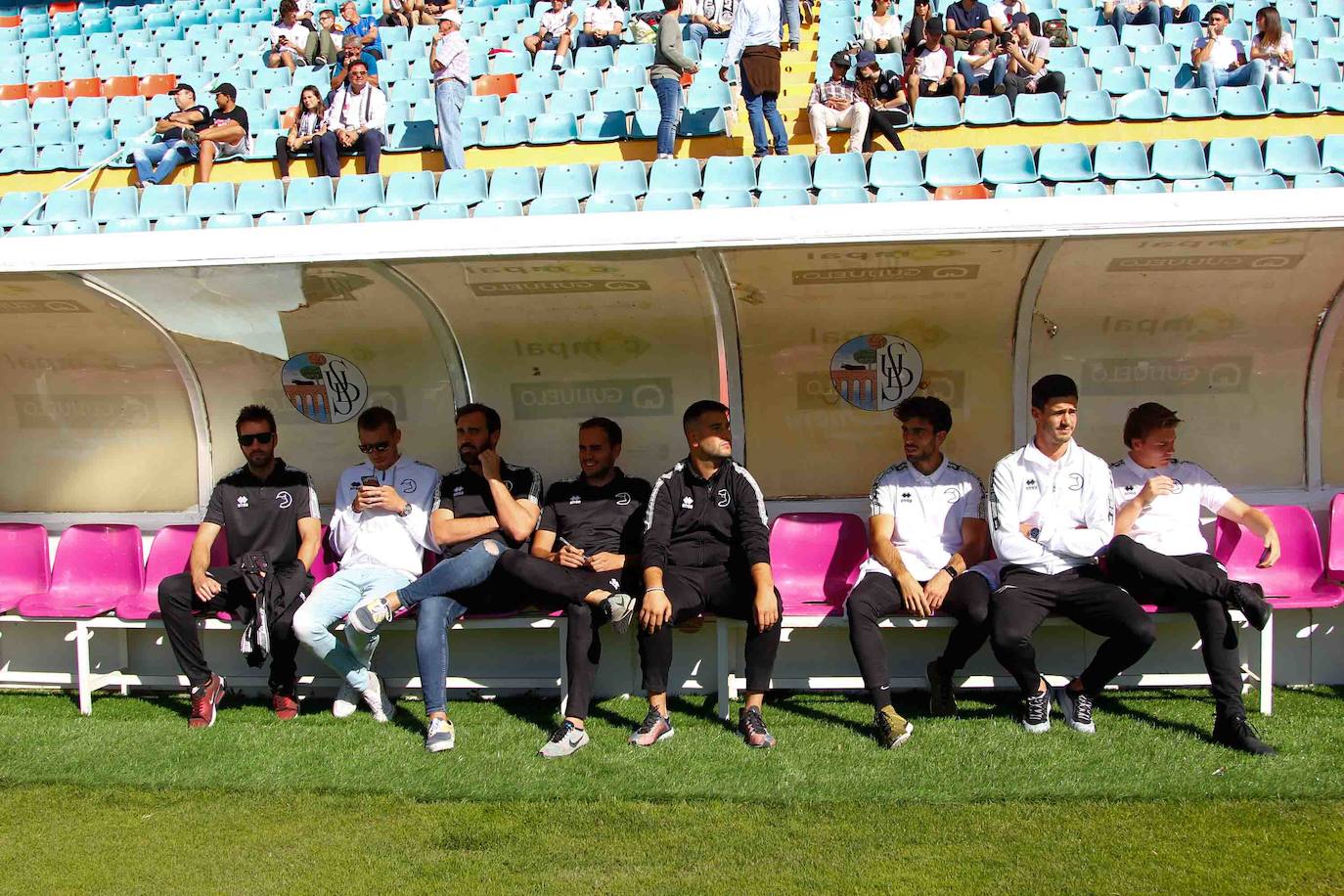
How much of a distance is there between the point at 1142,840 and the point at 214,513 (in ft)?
13.1

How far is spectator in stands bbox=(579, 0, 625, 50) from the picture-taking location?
11508 millimetres

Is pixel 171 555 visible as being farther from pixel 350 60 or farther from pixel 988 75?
pixel 988 75

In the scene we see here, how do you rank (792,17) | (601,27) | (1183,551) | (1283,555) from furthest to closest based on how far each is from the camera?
(601,27) < (792,17) < (1283,555) < (1183,551)

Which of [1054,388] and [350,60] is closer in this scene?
[1054,388]

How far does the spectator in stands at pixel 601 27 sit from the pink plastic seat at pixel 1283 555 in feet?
28.0

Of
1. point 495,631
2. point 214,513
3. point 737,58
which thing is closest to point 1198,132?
point 737,58

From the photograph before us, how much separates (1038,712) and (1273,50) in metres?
8.06

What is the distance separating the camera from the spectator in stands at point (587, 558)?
4340mm

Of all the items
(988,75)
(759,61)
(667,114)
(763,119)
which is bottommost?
(763,119)

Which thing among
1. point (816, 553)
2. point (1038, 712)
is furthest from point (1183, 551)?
point (816, 553)

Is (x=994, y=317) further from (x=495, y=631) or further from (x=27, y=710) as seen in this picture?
(x=27, y=710)

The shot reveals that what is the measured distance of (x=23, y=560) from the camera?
5.69m

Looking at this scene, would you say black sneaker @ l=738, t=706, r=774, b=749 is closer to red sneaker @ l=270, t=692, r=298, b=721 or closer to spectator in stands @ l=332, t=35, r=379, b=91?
red sneaker @ l=270, t=692, r=298, b=721

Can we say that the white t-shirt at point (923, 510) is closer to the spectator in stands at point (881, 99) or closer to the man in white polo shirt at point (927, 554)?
the man in white polo shirt at point (927, 554)
